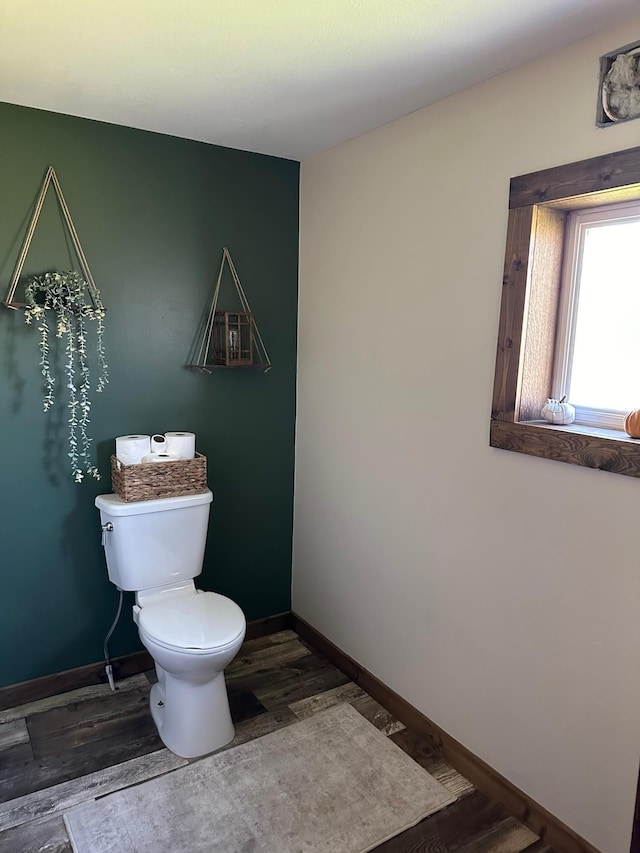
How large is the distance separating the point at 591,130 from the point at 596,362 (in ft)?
2.11

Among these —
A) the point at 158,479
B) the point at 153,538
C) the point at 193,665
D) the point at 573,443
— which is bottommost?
the point at 193,665

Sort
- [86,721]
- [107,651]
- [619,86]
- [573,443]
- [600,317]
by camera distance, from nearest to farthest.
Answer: [619,86] → [573,443] → [600,317] → [86,721] → [107,651]

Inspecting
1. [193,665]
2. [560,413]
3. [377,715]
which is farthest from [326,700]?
[560,413]

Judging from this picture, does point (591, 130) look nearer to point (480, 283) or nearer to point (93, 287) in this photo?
point (480, 283)

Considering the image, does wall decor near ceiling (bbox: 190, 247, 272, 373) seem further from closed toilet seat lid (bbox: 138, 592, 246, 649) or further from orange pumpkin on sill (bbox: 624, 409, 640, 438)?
orange pumpkin on sill (bbox: 624, 409, 640, 438)

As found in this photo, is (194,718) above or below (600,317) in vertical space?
below

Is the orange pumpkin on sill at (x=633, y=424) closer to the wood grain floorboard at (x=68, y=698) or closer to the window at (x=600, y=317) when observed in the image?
the window at (x=600, y=317)

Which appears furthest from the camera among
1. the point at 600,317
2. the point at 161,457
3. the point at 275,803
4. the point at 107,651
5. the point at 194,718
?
the point at 107,651

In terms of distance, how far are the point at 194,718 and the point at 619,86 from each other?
7.74ft

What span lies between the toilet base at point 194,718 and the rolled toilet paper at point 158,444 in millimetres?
866

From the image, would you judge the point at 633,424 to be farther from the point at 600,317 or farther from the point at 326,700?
the point at 326,700

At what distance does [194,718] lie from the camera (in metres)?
2.19

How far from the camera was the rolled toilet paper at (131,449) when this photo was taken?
2.43 meters

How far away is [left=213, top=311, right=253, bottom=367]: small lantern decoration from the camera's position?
2631mm
